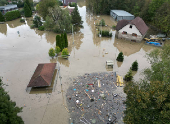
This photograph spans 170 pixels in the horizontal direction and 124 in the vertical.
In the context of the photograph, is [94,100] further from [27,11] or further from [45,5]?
[27,11]

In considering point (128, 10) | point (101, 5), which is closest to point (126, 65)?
point (128, 10)

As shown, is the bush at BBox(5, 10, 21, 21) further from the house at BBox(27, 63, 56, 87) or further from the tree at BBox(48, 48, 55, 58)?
the house at BBox(27, 63, 56, 87)

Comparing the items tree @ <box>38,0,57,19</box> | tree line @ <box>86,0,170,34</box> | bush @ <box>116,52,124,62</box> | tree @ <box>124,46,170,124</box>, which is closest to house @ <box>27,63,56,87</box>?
tree @ <box>124,46,170,124</box>

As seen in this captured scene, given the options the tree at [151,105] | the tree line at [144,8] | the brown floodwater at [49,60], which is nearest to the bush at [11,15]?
the brown floodwater at [49,60]

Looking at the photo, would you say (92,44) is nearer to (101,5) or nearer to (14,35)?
(14,35)

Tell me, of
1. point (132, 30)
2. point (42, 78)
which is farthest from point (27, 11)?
point (42, 78)

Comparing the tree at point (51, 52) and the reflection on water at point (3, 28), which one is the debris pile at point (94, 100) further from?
the reflection on water at point (3, 28)
